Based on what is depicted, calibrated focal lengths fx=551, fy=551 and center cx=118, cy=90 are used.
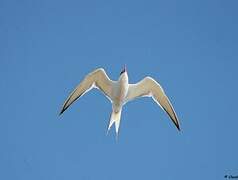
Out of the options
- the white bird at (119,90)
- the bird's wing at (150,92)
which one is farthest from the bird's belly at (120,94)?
the bird's wing at (150,92)

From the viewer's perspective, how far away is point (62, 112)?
1520 cm

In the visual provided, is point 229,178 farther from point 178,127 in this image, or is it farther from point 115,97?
point 115,97

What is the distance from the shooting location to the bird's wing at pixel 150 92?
16.0 metres

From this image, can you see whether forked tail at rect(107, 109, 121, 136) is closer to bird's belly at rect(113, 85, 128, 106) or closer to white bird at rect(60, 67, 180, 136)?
white bird at rect(60, 67, 180, 136)

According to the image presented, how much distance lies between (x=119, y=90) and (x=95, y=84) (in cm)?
75

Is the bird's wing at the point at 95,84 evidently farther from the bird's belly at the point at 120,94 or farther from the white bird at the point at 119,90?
the bird's belly at the point at 120,94

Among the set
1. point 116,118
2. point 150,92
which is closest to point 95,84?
point 116,118

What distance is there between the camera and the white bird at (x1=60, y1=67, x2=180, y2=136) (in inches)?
619

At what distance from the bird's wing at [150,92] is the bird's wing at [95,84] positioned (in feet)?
2.04

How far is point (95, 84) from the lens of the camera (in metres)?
15.9

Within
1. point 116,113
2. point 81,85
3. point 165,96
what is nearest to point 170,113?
point 165,96

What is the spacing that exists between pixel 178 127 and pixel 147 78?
73.4 inches

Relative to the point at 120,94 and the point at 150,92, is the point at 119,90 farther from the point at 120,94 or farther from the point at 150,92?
the point at 150,92

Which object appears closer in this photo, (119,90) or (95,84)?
(119,90)
